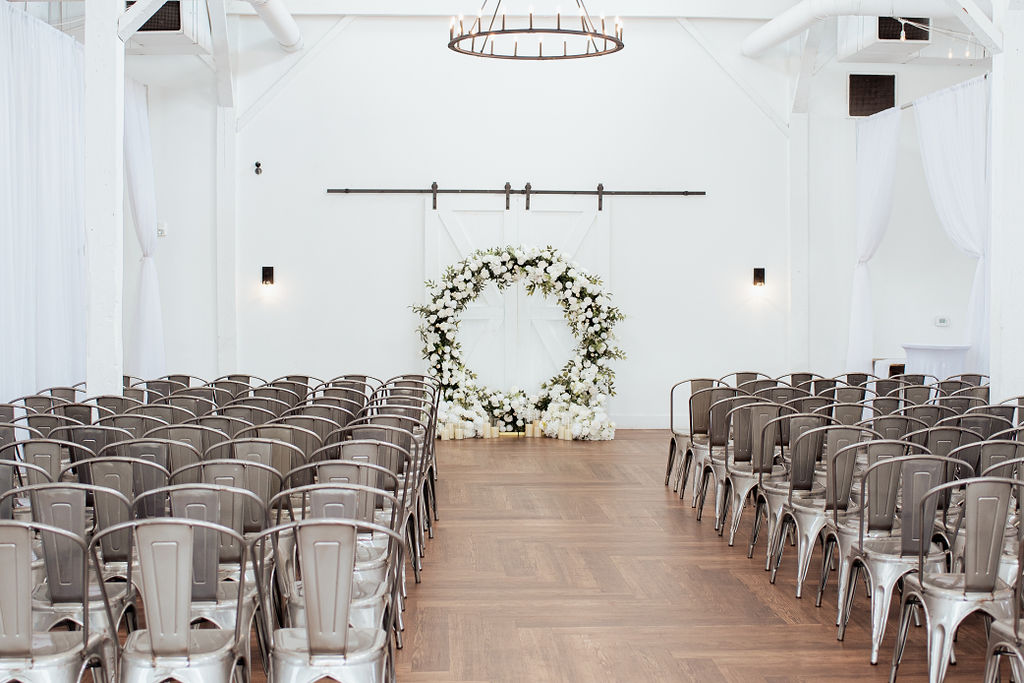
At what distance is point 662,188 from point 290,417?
728 cm

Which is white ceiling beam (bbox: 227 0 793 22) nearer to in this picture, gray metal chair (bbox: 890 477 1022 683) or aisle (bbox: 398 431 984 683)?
aisle (bbox: 398 431 984 683)

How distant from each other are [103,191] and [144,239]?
360 cm

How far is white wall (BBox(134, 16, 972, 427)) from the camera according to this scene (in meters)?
11.8

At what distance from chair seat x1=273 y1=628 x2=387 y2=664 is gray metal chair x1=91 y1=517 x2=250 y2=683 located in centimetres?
14

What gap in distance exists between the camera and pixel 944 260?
482 inches

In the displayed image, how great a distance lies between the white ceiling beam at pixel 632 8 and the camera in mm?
11633

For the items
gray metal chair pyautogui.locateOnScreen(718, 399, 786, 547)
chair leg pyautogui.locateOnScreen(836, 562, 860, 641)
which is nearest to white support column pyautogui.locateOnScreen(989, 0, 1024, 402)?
gray metal chair pyautogui.locateOnScreen(718, 399, 786, 547)

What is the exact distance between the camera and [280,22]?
10508 millimetres

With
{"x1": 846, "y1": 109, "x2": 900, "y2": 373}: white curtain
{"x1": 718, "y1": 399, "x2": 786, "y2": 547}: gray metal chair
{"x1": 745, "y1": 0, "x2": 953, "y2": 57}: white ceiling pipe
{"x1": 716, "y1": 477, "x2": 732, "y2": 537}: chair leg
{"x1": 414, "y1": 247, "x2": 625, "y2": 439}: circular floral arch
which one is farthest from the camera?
{"x1": 846, "y1": 109, "x2": 900, "y2": 373}: white curtain

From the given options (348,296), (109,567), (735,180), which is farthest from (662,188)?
(109,567)

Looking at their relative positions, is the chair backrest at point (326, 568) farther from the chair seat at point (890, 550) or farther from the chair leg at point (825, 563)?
the chair leg at point (825, 563)

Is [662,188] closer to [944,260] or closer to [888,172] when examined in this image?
[888,172]

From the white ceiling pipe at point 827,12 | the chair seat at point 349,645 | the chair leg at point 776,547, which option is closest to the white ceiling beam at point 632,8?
the white ceiling pipe at point 827,12

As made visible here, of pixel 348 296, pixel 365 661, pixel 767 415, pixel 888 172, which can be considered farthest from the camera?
pixel 348 296
